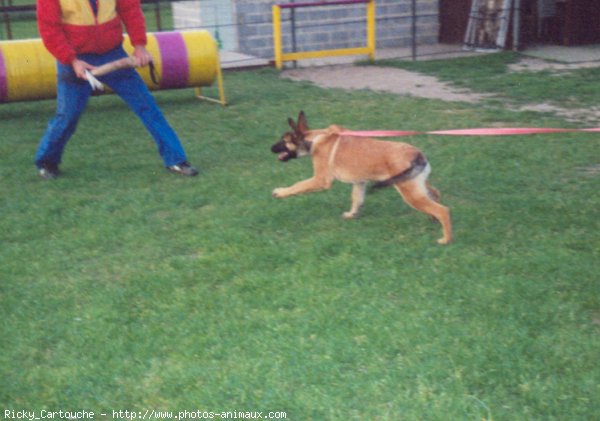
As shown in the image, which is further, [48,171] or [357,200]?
[48,171]

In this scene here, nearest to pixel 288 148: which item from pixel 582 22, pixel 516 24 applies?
pixel 516 24

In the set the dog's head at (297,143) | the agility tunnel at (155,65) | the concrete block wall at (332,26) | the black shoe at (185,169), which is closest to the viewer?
the dog's head at (297,143)

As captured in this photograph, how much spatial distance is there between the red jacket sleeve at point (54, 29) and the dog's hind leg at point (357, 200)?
2677 mm

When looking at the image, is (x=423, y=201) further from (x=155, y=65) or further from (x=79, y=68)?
(x=155, y=65)

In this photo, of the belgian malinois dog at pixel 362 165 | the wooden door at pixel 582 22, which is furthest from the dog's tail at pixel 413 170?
the wooden door at pixel 582 22

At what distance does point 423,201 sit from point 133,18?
336 centimetres

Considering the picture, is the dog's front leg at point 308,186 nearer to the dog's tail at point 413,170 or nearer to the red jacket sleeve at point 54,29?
the dog's tail at point 413,170

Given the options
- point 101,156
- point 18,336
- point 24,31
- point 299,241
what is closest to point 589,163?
point 299,241

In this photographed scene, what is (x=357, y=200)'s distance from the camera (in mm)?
6227

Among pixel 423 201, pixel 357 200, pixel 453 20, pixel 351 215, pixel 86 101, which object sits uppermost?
pixel 86 101

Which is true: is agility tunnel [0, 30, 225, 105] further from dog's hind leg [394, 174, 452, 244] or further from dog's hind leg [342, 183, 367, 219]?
dog's hind leg [394, 174, 452, 244]

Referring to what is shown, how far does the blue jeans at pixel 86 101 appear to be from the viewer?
7.33 metres

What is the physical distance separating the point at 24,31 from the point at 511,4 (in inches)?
511

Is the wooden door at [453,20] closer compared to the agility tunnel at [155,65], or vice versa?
the agility tunnel at [155,65]
